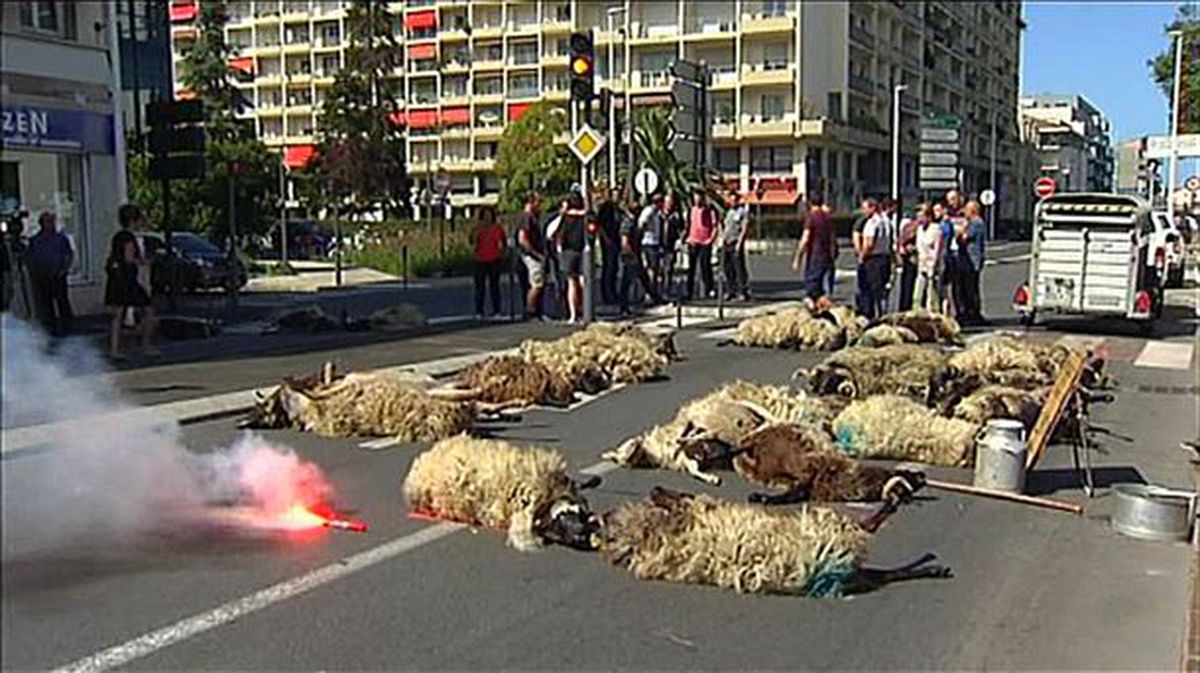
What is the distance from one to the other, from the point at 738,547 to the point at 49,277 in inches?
137

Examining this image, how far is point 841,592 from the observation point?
19.8 ft

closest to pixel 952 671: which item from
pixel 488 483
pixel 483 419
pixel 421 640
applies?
pixel 421 640

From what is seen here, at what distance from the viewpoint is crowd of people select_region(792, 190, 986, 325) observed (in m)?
18.5

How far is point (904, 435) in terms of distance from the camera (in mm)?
9328

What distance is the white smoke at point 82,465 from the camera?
269cm

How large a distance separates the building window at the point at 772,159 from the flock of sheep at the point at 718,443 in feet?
210

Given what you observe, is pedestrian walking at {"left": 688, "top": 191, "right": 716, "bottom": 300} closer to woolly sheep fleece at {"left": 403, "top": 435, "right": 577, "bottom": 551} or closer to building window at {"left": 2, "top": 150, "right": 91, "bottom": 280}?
building window at {"left": 2, "top": 150, "right": 91, "bottom": 280}

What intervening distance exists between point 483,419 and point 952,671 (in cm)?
635

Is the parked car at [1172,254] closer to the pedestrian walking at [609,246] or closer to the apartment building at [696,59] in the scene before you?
the pedestrian walking at [609,246]

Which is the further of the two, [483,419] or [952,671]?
[483,419]

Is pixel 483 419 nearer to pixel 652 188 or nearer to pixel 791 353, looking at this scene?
pixel 791 353

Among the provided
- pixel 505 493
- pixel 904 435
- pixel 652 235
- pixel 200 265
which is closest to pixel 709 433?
pixel 904 435

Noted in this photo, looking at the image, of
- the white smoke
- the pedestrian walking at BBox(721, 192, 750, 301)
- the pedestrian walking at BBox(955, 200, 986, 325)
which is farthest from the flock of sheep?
the pedestrian walking at BBox(721, 192, 750, 301)

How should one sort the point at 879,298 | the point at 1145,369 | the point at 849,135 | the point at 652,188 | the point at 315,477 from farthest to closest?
1. the point at 849,135
2. the point at 652,188
3. the point at 879,298
4. the point at 1145,369
5. the point at 315,477
